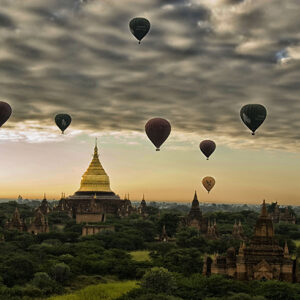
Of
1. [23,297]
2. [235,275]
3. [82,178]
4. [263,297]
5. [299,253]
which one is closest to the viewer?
[263,297]

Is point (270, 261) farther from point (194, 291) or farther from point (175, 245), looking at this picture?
point (175, 245)

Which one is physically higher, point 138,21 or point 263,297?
point 138,21

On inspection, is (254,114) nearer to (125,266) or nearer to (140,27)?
(140,27)

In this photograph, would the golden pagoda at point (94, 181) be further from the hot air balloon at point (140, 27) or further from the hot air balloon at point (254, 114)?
the hot air balloon at point (254, 114)

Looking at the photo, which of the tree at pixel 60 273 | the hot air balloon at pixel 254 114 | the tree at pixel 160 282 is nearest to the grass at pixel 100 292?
the tree at pixel 160 282

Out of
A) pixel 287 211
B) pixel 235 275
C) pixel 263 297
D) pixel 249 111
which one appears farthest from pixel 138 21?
pixel 287 211

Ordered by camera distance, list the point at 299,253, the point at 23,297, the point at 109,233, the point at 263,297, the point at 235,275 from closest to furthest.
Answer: the point at 263,297, the point at 23,297, the point at 235,275, the point at 299,253, the point at 109,233
